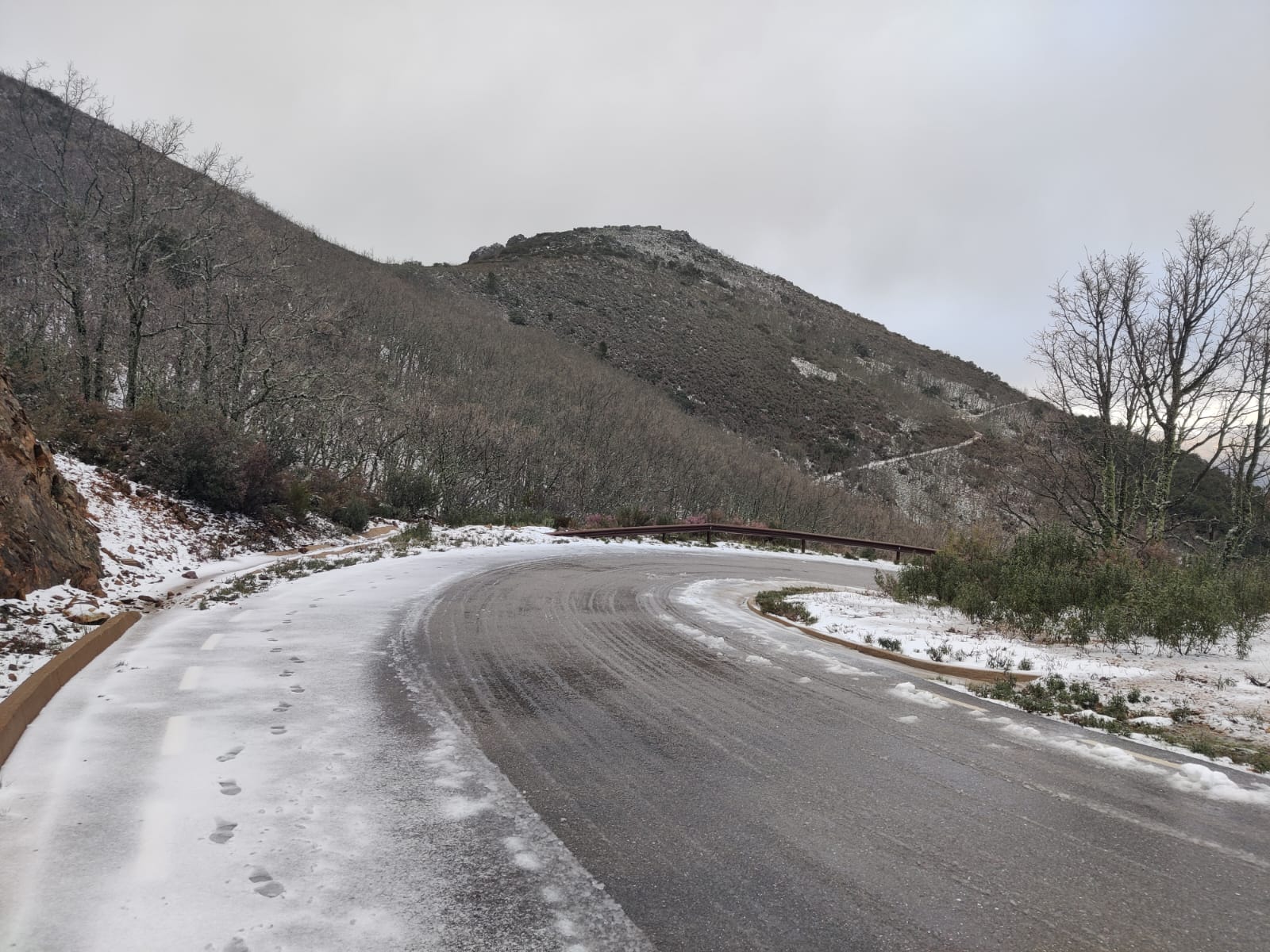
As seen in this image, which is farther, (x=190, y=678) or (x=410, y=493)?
(x=410, y=493)

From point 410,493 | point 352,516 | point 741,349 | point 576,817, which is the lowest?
point 576,817

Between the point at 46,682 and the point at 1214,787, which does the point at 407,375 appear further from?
the point at 1214,787

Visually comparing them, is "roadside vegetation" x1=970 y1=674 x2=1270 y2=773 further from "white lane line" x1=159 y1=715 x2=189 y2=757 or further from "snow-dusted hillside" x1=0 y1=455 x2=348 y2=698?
"snow-dusted hillside" x1=0 y1=455 x2=348 y2=698

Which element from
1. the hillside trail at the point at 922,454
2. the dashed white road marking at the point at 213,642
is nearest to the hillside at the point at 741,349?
the hillside trail at the point at 922,454

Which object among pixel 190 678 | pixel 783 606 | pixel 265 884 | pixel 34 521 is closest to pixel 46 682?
pixel 190 678

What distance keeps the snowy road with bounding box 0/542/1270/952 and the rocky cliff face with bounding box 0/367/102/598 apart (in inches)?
67.2

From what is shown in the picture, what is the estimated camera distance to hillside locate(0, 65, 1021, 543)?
17922 millimetres

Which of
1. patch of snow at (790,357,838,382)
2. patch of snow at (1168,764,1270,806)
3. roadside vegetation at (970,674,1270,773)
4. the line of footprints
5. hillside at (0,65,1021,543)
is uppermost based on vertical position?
patch of snow at (790,357,838,382)

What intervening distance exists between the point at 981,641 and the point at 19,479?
37.8 feet

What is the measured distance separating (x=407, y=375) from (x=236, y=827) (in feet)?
127

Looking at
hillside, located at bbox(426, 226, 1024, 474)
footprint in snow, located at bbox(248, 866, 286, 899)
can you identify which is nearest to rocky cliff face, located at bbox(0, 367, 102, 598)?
footprint in snow, located at bbox(248, 866, 286, 899)

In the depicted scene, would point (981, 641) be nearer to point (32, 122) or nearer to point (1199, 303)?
point (1199, 303)

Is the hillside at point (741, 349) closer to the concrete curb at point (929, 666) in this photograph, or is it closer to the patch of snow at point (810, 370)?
the patch of snow at point (810, 370)

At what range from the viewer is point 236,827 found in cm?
330
